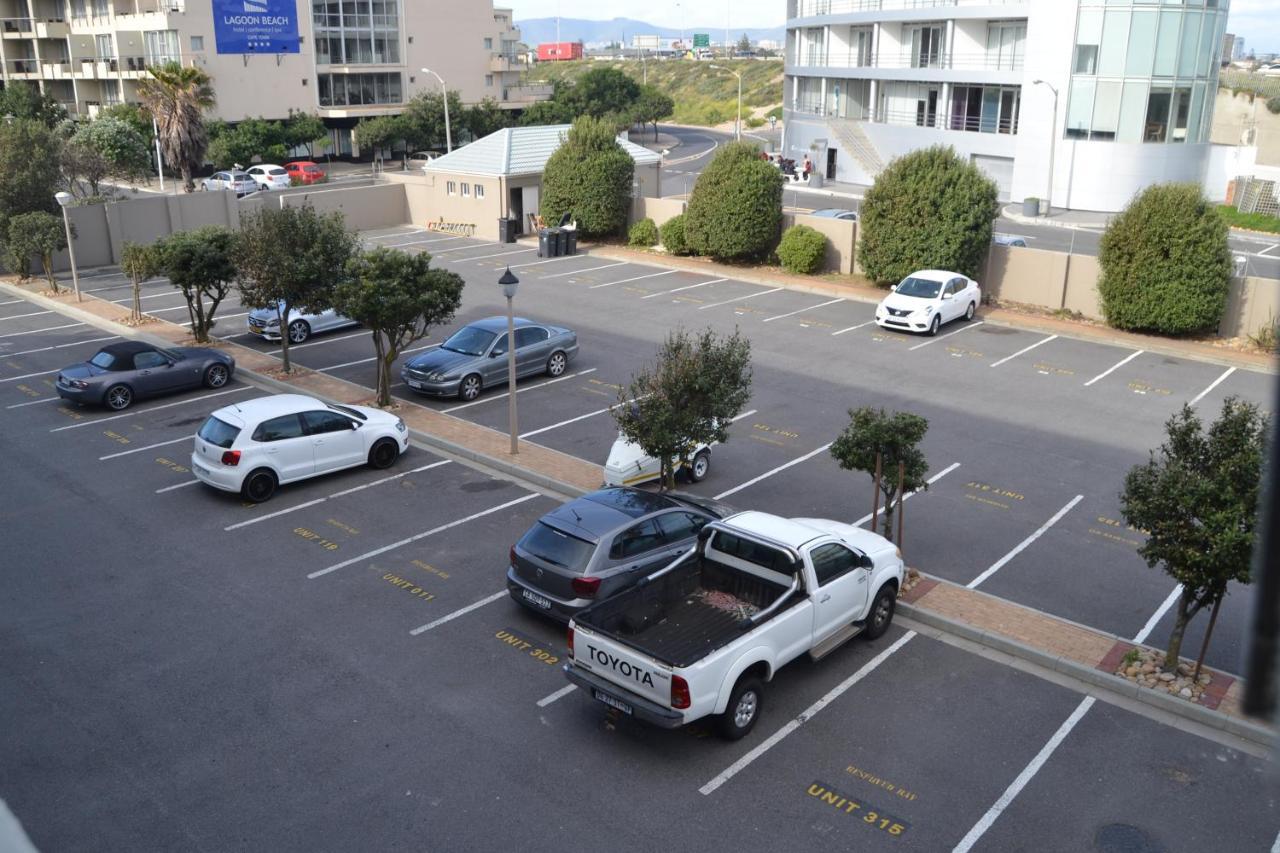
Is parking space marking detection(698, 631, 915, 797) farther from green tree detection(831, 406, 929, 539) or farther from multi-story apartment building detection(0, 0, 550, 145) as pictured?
multi-story apartment building detection(0, 0, 550, 145)

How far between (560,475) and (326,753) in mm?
7938

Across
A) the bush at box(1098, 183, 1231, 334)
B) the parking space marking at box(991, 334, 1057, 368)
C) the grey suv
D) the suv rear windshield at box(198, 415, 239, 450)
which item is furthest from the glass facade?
the suv rear windshield at box(198, 415, 239, 450)

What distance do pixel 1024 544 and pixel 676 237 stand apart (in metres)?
23.4

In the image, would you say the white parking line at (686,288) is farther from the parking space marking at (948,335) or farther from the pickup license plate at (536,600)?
the pickup license plate at (536,600)

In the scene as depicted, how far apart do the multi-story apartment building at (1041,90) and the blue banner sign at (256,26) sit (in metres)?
35.9

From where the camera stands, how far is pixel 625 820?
9094 millimetres

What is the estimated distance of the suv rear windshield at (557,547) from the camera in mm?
12211

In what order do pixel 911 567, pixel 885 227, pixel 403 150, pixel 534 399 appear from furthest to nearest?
pixel 403 150, pixel 885 227, pixel 534 399, pixel 911 567

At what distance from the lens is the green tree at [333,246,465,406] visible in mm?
19391

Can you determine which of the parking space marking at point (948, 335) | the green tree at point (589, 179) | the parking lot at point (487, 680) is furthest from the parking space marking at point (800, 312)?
the green tree at point (589, 179)

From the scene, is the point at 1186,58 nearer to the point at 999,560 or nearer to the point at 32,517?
the point at 999,560

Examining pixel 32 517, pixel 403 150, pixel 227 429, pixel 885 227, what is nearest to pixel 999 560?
pixel 227 429

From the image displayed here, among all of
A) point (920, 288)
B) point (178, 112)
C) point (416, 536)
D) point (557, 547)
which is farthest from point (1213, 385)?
point (178, 112)

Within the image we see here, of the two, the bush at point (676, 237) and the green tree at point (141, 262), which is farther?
the bush at point (676, 237)
